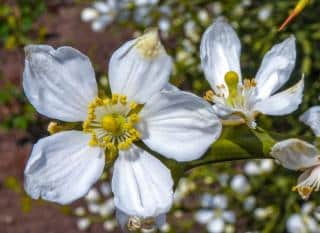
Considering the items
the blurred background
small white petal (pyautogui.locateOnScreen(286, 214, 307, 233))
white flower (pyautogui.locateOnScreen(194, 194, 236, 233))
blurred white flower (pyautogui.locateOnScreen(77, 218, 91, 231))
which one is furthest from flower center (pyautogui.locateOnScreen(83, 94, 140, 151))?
blurred white flower (pyautogui.locateOnScreen(77, 218, 91, 231))

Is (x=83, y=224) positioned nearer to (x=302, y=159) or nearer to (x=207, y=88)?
(x=207, y=88)

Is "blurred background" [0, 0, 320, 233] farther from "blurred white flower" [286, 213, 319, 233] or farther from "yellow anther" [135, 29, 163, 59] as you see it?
"yellow anther" [135, 29, 163, 59]

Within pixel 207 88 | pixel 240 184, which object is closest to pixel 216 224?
pixel 240 184

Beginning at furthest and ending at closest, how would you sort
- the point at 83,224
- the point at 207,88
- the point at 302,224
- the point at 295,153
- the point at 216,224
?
1. the point at 83,224
2. the point at 216,224
3. the point at 207,88
4. the point at 302,224
5. the point at 295,153

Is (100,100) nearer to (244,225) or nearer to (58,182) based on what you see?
(58,182)

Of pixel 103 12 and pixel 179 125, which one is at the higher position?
pixel 179 125
